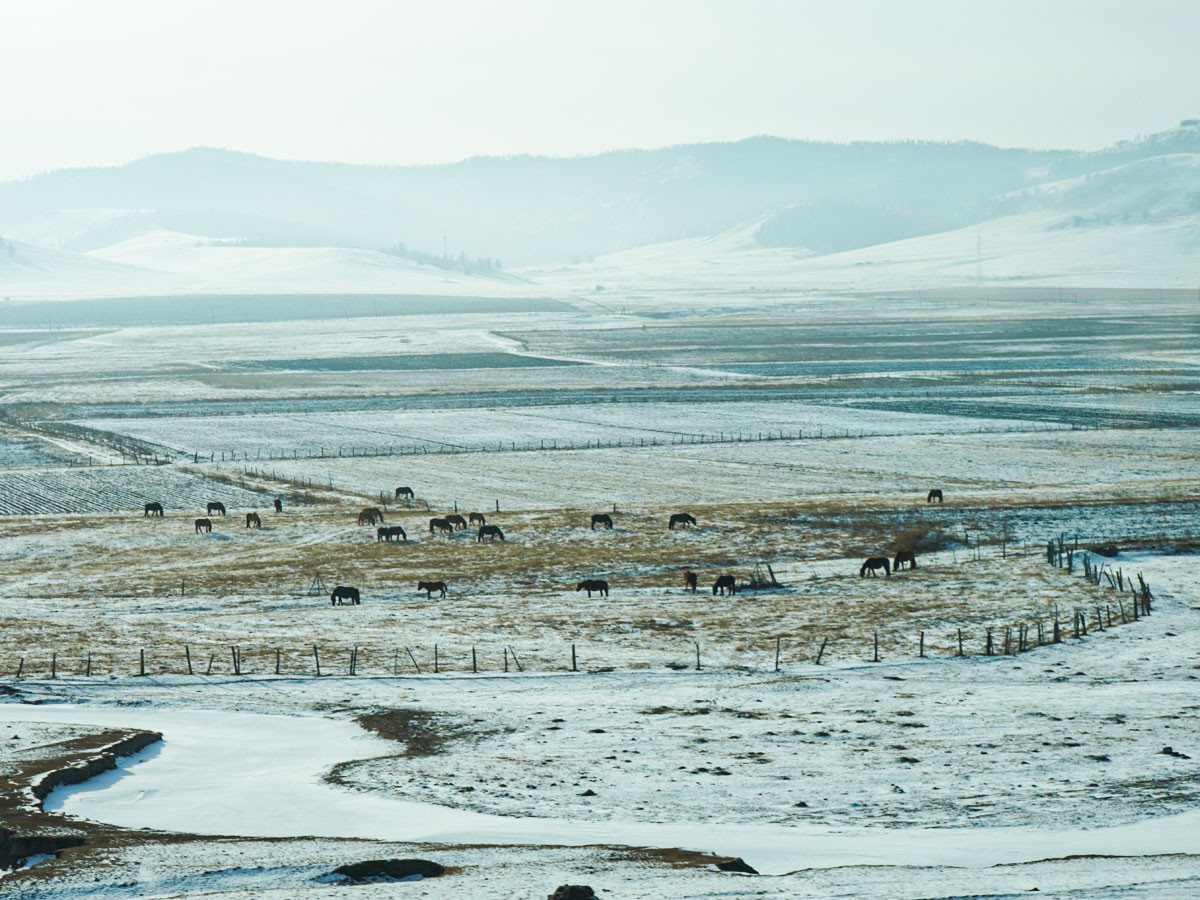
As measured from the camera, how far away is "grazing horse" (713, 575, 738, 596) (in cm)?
3725

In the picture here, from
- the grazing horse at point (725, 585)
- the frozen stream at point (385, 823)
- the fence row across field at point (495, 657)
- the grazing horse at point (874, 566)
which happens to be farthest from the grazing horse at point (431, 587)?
the frozen stream at point (385, 823)

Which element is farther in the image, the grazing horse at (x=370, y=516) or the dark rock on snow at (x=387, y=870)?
the grazing horse at (x=370, y=516)

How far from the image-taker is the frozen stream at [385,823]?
1884 centimetres

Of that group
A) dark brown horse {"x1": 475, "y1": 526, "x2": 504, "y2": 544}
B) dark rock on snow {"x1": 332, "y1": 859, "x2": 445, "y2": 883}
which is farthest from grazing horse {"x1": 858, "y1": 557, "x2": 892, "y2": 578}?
dark rock on snow {"x1": 332, "y1": 859, "x2": 445, "y2": 883}

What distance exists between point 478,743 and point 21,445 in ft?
193

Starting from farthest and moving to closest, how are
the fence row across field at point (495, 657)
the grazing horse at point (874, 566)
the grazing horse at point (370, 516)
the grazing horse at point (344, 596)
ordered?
the grazing horse at point (370, 516) < the grazing horse at point (874, 566) < the grazing horse at point (344, 596) < the fence row across field at point (495, 657)

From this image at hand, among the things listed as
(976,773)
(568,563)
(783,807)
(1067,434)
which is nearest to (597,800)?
(783,807)

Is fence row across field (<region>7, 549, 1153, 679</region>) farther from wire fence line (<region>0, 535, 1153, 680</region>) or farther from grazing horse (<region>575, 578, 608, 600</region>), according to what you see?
grazing horse (<region>575, 578, 608, 600</region>)

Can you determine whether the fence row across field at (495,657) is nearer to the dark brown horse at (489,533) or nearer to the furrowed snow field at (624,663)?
the furrowed snow field at (624,663)

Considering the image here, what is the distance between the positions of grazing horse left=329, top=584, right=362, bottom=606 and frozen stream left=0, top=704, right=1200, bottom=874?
1212cm

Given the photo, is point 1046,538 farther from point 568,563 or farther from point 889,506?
point 568,563

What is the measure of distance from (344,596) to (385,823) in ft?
55.8

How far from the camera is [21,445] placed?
75.1m

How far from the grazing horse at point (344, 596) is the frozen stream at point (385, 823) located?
39.8 ft
